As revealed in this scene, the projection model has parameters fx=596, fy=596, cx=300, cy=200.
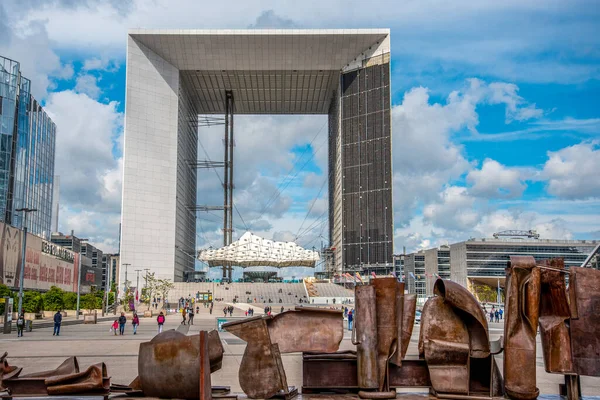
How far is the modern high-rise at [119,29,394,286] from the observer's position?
91.6 m

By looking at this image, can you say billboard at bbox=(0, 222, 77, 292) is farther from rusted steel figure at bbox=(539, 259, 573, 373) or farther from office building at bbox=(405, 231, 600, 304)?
office building at bbox=(405, 231, 600, 304)

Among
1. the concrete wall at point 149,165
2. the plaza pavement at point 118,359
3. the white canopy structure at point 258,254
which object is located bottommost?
the plaza pavement at point 118,359

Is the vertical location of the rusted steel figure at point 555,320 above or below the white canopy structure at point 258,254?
below

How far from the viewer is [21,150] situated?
89688 mm

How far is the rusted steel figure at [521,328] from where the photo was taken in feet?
25.9

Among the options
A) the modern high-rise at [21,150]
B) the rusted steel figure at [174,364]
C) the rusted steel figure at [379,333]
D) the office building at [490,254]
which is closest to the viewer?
the rusted steel figure at [174,364]

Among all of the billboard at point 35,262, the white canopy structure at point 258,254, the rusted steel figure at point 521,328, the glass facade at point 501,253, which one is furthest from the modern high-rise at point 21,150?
the rusted steel figure at point 521,328

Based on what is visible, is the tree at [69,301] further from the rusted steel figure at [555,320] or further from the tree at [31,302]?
the rusted steel figure at [555,320]

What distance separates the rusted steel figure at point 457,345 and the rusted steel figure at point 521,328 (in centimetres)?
28

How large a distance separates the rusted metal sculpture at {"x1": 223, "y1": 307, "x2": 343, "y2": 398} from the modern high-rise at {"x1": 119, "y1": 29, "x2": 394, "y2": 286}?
85.9m

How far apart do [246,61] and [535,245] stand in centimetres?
6579

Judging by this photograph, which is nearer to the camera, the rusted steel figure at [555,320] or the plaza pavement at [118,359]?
the rusted steel figure at [555,320]

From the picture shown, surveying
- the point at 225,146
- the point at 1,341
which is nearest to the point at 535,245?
the point at 225,146

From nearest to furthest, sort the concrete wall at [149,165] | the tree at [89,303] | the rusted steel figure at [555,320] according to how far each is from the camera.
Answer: the rusted steel figure at [555,320], the tree at [89,303], the concrete wall at [149,165]
